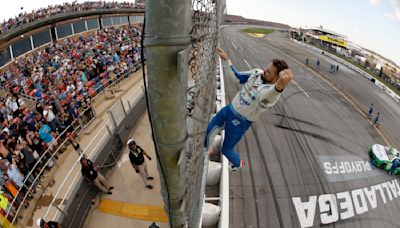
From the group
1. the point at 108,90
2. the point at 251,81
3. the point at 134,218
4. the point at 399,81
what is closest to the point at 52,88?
the point at 108,90

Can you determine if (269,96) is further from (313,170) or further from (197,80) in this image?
(313,170)

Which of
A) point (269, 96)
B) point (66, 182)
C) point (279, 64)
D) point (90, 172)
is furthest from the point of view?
point (66, 182)

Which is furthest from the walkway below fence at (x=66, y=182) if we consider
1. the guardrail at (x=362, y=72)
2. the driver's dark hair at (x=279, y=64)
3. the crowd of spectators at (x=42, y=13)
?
the guardrail at (x=362, y=72)

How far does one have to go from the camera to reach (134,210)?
6184mm

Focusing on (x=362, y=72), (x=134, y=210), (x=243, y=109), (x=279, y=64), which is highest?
(x=362, y=72)

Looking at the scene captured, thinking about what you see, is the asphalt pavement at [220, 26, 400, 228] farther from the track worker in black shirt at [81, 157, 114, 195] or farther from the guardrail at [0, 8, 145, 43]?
the guardrail at [0, 8, 145, 43]

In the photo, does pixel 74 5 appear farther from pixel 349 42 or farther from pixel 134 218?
pixel 349 42

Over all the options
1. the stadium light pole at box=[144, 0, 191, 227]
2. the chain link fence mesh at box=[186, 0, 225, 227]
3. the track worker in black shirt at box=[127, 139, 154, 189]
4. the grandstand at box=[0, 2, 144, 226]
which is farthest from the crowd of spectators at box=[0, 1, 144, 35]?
the stadium light pole at box=[144, 0, 191, 227]

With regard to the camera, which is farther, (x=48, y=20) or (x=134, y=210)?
(x=48, y=20)

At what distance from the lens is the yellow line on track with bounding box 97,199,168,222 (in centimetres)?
600

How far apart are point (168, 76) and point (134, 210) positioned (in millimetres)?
5317

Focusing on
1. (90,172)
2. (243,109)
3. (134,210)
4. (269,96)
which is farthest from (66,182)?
(269,96)

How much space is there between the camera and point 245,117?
4.57 m

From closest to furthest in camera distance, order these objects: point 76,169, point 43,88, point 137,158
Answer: point 137,158 < point 76,169 < point 43,88
